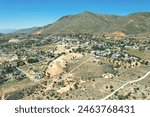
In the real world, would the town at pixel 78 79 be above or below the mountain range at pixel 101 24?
below

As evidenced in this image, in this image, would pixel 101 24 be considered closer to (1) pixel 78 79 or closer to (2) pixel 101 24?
(2) pixel 101 24

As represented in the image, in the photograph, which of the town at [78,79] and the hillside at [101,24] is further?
the hillside at [101,24]

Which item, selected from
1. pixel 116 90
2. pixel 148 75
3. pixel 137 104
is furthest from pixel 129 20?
pixel 137 104

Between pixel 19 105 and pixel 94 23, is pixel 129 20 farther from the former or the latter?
pixel 19 105

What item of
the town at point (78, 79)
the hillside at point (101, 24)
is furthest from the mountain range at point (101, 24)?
the town at point (78, 79)

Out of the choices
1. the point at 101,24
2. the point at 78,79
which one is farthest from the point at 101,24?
the point at 78,79

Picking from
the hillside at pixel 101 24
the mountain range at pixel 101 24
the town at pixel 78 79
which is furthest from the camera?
the hillside at pixel 101 24

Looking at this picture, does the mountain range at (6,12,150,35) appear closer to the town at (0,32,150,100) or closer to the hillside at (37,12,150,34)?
the hillside at (37,12,150,34)

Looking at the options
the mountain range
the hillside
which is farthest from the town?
the hillside

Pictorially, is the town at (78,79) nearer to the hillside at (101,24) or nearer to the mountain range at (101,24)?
the mountain range at (101,24)
